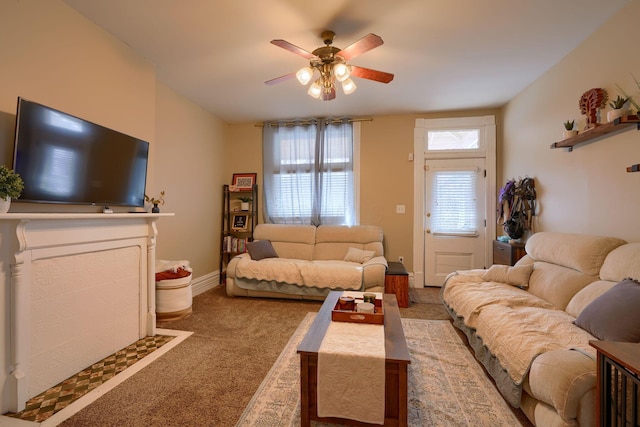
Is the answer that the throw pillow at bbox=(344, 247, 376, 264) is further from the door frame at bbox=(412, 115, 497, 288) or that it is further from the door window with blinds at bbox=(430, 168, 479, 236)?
the door window with blinds at bbox=(430, 168, 479, 236)

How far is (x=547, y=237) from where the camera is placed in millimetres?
2580

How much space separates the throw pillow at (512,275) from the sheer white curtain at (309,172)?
206cm

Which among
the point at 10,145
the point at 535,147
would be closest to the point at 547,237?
the point at 535,147

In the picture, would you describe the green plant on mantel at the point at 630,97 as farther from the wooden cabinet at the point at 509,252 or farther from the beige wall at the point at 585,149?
the wooden cabinet at the point at 509,252

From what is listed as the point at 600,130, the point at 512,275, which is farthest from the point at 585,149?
the point at 512,275

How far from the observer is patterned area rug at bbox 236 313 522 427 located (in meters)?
1.53

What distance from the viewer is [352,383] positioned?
4.55 feet

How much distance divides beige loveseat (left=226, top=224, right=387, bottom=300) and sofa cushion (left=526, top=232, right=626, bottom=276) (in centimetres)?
156

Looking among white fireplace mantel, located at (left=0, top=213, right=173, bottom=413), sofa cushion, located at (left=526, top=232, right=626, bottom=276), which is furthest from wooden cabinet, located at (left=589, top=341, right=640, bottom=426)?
white fireplace mantel, located at (left=0, top=213, right=173, bottom=413)

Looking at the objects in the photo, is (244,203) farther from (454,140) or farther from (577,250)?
(577,250)

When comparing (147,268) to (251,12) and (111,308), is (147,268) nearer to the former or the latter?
(111,308)

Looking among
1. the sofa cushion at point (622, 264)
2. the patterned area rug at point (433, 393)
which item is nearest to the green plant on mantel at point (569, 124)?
the sofa cushion at point (622, 264)

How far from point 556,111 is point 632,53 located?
825 mm

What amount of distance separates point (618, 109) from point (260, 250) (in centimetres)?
376
